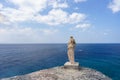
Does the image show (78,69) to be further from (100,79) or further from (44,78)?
(44,78)

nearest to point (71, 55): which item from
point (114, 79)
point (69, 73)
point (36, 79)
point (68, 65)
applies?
point (68, 65)

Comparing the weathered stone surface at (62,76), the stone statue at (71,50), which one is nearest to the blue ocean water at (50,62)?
the stone statue at (71,50)

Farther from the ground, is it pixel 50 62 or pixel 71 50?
pixel 71 50

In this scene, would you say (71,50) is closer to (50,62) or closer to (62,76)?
(62,76)

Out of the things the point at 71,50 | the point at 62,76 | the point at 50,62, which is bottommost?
the point at 50,62

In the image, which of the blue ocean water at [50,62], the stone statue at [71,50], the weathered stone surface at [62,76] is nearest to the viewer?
the weathered stone surface at [62,76]

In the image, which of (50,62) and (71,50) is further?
(50,62)

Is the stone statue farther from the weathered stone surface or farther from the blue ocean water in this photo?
the blue ocean water

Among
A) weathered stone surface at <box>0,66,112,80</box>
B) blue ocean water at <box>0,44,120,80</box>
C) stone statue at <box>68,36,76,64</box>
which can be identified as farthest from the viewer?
blue ocean water at <box>0,44,120,80</box>

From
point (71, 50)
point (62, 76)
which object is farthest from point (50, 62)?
point (62, 76)

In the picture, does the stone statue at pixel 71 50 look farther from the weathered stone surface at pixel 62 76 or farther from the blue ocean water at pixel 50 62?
the blue ocean water at pixel 50 62

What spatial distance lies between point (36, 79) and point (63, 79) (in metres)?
2.61

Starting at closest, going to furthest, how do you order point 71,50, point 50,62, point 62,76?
point 62,76
point 71,50
point 50,62

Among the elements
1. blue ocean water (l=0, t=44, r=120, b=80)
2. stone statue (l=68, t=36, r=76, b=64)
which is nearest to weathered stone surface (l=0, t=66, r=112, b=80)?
stone statue (l=68, t=36, r=76, b=64)
